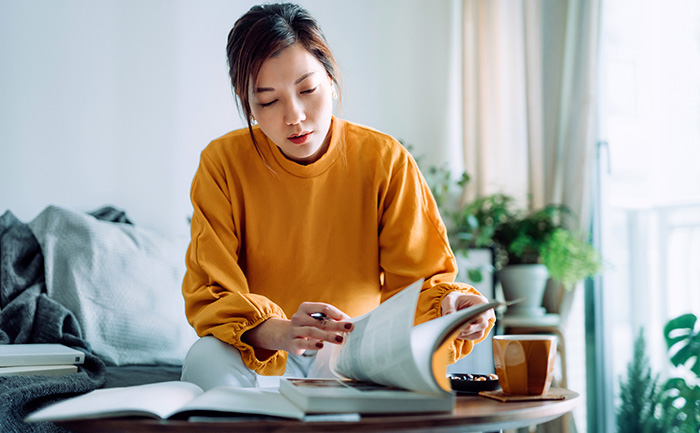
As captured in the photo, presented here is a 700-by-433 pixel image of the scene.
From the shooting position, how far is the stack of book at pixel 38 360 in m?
1.06

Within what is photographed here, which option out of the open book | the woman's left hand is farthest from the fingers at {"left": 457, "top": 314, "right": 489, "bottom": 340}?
the open book

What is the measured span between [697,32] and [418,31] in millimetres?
1142

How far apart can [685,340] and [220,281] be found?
1.48m

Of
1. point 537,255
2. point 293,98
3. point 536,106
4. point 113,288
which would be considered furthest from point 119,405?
point 536,106

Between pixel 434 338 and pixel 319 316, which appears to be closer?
pixel 434 338

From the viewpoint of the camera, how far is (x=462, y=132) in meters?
2.79

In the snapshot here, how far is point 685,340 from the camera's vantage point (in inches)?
72.2

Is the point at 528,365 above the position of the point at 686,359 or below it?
above

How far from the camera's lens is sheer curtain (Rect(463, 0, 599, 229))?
2.39 m

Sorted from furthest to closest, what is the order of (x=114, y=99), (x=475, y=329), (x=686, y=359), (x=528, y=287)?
(x=528, y=287)
(x=114, y=99)
(x=686, y=359)
(x=475, y=329)

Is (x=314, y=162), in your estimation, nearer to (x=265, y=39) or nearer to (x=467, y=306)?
(x=265, y=39)

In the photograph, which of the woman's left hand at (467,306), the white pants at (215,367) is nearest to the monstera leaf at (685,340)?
the woman's left hand at (467,306)

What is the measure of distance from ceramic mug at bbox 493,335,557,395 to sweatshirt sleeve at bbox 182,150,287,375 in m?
0.36

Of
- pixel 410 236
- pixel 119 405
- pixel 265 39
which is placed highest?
pixel 265 39
